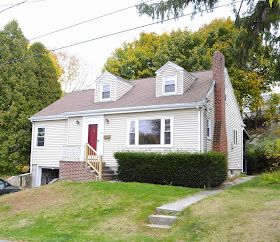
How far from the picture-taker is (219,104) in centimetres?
1933

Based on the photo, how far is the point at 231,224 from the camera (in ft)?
31.0

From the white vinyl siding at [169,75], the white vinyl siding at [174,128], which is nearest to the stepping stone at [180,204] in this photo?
the white vinyl siding at [174,128]

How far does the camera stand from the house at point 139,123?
1811cm

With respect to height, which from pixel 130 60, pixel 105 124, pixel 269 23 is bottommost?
pixel 105 124

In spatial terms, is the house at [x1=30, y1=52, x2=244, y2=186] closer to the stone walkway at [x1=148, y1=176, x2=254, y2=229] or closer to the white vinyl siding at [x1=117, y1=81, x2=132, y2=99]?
the white vinyl siding at [x1=117, y1=81, x2=132, y2=99]

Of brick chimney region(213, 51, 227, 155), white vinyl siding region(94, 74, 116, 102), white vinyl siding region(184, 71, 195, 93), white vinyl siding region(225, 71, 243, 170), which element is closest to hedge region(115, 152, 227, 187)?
brick chimney region(213, 51, 227, 155)

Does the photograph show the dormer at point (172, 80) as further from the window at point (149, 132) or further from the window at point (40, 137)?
the window at point (40, 137)

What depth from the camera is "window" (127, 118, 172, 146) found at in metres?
18.5

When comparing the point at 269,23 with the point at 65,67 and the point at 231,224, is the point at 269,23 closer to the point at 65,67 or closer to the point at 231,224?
the point at 231,224

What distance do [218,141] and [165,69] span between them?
15.4ft

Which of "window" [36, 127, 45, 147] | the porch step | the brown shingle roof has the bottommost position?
the porch step

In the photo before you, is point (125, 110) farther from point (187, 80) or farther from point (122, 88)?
point (187, 80)

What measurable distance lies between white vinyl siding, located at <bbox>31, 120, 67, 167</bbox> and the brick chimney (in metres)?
8.96

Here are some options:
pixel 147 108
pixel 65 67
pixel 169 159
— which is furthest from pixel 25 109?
pixel 65 67
